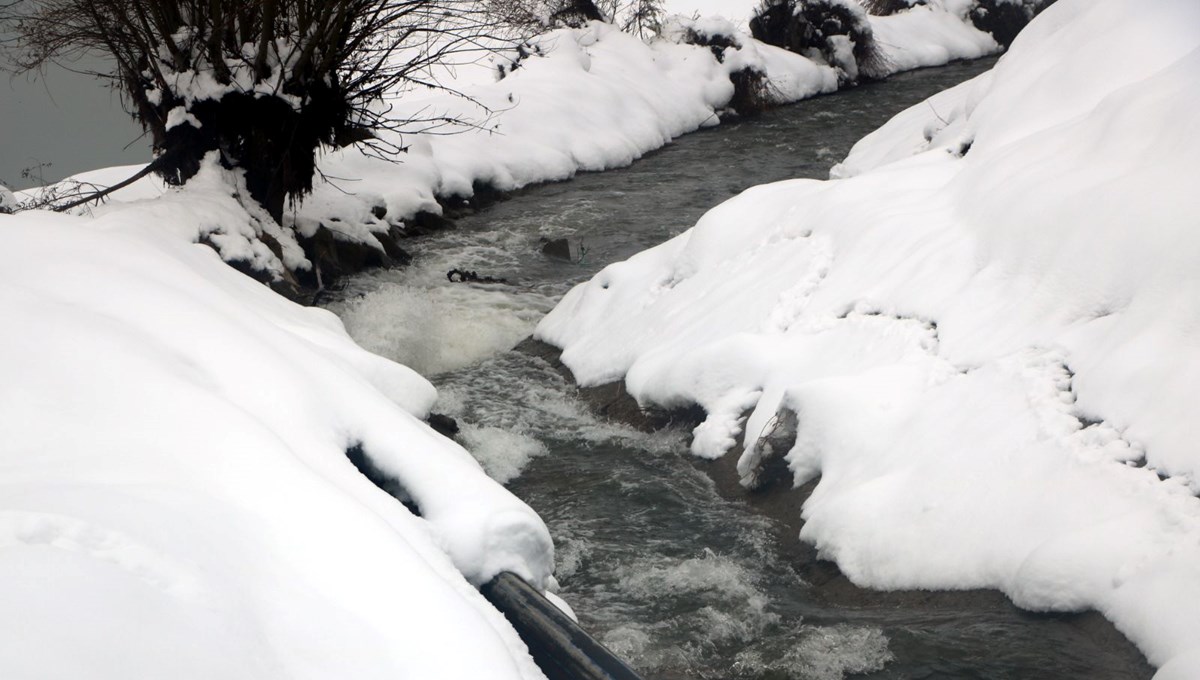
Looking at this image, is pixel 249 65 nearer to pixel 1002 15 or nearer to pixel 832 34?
pixel 832 34

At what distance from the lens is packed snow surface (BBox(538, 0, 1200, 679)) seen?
3154 millimetres

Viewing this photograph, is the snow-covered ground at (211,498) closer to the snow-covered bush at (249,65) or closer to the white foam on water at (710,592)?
the white foam on water at (710,592)

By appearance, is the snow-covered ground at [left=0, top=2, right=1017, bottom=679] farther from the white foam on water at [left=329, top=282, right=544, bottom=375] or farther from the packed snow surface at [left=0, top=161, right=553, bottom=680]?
the white foam on water at [left=329, top=282, right=544, bottom=375]

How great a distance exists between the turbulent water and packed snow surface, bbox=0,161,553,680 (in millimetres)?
1206

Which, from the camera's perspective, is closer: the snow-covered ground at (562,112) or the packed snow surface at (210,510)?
the packed snow surface at (210,510)

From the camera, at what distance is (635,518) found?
4652mm

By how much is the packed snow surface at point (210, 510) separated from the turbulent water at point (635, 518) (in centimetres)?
121

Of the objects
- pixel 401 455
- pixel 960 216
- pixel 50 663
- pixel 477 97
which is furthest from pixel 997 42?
pixel 50 663

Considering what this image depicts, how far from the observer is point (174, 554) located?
5.53ft

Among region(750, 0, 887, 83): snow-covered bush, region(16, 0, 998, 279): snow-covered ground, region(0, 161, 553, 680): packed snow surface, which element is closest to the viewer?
region(0, 161, 553, 680): packed snow surface

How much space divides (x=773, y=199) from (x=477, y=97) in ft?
24.8

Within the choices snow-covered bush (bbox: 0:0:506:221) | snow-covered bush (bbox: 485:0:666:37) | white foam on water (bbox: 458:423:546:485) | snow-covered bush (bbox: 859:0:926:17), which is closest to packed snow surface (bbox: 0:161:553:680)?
white foam on water (bbox: 458:423:546:485)

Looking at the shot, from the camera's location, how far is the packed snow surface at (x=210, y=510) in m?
1.49

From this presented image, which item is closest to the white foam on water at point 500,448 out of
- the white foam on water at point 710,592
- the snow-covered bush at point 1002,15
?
the white foam on water at point 710,592
